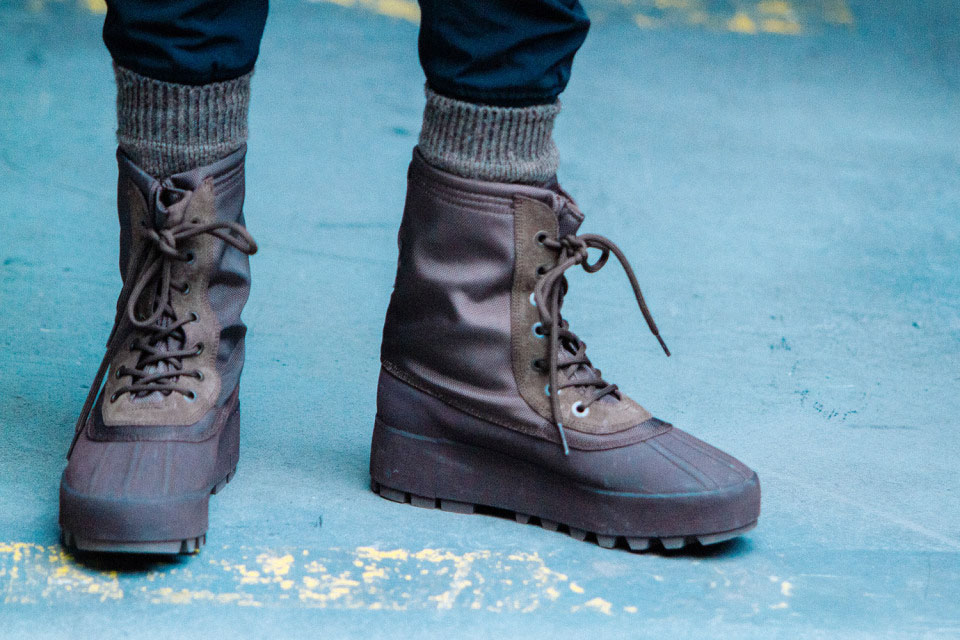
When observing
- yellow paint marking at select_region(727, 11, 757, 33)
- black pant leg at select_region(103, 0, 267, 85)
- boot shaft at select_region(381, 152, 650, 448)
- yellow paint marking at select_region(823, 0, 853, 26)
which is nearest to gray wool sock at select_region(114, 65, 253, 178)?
black pant leg at select_region(103, 0, 267, 85)

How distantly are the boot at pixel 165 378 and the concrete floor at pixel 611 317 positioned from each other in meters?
0.05

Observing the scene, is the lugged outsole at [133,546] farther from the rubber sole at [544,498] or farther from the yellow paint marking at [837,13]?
the yellow paint marking at [837,13]

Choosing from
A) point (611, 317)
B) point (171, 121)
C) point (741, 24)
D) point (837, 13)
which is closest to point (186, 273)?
point (171, 121)

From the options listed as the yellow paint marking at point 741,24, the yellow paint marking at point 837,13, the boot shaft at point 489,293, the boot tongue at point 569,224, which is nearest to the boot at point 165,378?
the boot shaft at point 489,293

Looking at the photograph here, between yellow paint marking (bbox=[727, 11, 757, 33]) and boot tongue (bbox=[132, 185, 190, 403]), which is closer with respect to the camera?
boot tongue (bbox=[132, 185, 190, 403])

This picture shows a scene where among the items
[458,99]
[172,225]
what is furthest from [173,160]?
[458,99]

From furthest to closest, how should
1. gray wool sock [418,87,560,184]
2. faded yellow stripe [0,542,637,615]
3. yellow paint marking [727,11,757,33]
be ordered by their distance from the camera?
yellow paint marking [727,11,757,33], gray wool sock [418,87,560,184], faded yellow stripe [0,542,637,615]

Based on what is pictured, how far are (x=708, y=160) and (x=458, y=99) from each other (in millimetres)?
1567

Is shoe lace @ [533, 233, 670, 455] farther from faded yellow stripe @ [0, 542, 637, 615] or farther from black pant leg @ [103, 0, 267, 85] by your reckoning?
black pant leg @ [103, 0, 267, 85]

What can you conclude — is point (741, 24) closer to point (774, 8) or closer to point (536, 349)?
point (774, 8)

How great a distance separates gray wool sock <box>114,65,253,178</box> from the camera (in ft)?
3.07

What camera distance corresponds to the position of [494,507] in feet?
3.25

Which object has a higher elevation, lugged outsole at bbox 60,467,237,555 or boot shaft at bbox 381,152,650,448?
boot shaft at bbox 381,152,650,448

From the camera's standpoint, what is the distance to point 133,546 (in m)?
0.83
